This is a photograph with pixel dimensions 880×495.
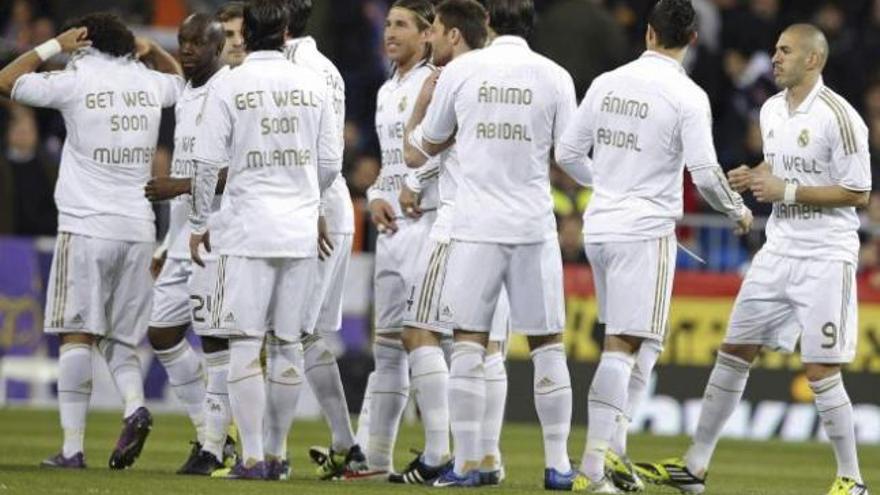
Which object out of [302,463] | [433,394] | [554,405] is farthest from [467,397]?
[302,463]

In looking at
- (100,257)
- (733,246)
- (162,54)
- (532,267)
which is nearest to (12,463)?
(100,257)

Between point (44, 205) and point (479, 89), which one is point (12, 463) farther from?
point (44, 205)

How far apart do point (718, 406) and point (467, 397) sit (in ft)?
5.53

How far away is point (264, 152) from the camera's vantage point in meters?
12.4

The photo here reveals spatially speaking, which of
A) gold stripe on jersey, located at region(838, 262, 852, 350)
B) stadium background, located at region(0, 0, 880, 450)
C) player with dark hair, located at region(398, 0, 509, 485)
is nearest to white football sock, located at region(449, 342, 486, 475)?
player with dark hair, located at region(398, 0, 509, 485)

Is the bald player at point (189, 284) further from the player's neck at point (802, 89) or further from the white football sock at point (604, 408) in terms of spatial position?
the player's neck at point (802, 89)

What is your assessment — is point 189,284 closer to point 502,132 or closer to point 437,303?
point 437,303

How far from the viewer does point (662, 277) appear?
12.5 m

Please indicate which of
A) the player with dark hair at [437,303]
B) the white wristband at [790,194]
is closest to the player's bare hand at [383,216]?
the player with dark hair at [437,303]

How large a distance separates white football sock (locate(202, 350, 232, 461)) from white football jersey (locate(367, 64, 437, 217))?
55.1 inches

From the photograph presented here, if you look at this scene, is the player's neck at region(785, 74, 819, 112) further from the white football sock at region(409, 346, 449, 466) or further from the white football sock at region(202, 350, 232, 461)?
the white football sock at region(202, 350, 232, 461)

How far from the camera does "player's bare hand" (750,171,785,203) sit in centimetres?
1283

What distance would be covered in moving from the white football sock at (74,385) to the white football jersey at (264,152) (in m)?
1.72

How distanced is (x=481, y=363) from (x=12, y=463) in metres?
3.23
